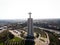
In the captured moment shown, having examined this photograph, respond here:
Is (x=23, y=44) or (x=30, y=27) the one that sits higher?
(x=30, y=27)

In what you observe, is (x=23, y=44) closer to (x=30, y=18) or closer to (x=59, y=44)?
(x=30, y=18)

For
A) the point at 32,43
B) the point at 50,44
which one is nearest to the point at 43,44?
the point at 50,44

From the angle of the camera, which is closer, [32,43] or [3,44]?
[32,43]

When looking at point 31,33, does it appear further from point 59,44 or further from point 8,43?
point 59,44

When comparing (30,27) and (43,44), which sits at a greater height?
(30,27)

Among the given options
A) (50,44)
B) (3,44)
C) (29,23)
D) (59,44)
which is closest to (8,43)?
(3,44)

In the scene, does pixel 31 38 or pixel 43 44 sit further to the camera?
pixel 43 44

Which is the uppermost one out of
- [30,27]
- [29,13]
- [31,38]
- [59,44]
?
[29,13]

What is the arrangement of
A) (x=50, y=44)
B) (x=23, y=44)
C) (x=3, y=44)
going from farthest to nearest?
(x=50, y=44)
(x=3, y=44)
(x=23, y=44)

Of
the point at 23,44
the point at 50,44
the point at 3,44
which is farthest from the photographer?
the point at 50,44
